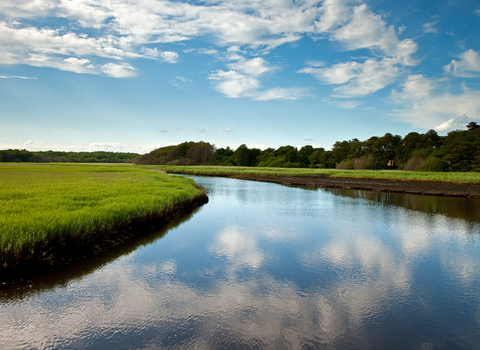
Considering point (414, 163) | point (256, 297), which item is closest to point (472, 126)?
point (414, 163)

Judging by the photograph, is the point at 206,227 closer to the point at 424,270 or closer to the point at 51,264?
the point at 51,264

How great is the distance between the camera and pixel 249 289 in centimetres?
498

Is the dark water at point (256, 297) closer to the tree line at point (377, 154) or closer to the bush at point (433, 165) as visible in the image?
the bush at point (433, 165)

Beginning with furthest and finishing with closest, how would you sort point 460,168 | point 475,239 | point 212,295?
point 460,168 → point 475,239 → point 212,295

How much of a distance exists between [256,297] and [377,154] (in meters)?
67.6

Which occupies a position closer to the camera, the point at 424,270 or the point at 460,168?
the point at 424,270

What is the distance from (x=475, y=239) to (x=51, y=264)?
12.2 meters

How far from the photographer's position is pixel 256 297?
184 inches

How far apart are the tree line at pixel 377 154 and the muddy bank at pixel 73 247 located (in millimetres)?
48861

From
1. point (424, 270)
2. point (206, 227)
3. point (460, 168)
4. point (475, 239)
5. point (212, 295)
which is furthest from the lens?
point (460, 168)

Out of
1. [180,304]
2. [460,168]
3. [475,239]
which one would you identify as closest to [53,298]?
[180,304]

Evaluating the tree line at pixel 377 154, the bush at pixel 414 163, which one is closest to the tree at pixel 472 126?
the tree line at pixel 377 154

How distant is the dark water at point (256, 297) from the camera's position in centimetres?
360

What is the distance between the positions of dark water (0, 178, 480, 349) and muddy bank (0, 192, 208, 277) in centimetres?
33
